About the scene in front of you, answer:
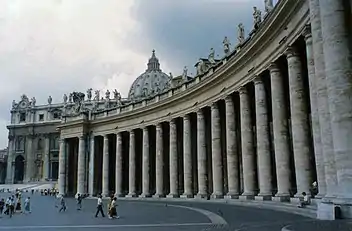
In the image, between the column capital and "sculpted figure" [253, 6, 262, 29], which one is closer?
the column capital

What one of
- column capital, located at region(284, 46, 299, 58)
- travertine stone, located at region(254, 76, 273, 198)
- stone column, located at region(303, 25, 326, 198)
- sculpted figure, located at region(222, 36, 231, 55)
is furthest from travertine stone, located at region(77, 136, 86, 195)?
stone column, located at region(303, 25, 326, 198)

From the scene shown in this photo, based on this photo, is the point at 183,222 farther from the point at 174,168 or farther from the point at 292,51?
the point at 174,168

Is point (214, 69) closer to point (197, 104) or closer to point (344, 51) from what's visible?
point (197, 104)

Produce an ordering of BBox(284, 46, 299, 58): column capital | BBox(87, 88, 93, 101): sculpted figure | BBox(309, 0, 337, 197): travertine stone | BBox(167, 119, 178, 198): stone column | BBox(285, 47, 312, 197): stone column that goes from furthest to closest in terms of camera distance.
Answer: BBox(87, 88, 93, 101): sculpted figure < BBox(167, 119, 178, 198): stone column < BBox(284, 46, 299, 58): column capital < BBox(285, 47, 312, 197): stone column < BBox(309, 0, 337, 197): travertine stone

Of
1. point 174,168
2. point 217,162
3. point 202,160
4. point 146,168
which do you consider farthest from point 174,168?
point 217,162

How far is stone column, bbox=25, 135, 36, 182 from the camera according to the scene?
14938 cm

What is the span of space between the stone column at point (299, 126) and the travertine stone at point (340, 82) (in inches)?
361

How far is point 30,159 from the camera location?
494ft

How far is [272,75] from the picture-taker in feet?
114

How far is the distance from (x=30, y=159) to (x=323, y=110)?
14278 cm

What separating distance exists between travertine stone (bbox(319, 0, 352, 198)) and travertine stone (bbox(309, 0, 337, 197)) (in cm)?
123

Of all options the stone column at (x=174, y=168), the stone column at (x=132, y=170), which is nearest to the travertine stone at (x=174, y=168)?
the stone column at (x=174, y=168)

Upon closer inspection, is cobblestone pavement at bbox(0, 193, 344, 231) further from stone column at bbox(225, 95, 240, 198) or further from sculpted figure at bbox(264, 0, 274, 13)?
sculpted figure at bbox(264, 0, 274, 13)

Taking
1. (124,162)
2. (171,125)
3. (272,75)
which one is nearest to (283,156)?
(272,75)
